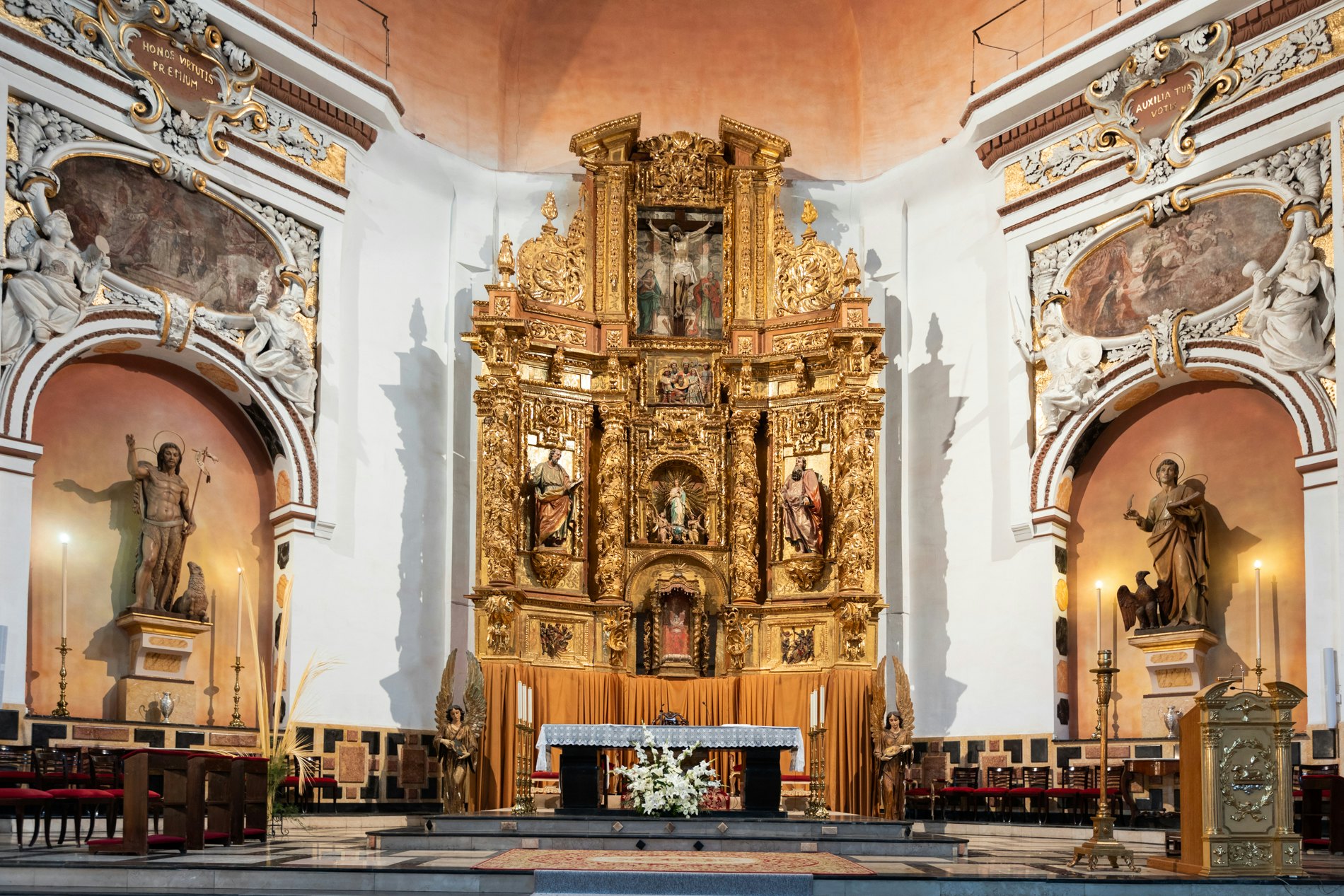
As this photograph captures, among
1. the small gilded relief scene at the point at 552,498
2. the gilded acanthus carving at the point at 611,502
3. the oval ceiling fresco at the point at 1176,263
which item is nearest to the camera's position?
the oval ceiling fresco at the point at 1176,263

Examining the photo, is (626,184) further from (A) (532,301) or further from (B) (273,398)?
(B) (273,398)

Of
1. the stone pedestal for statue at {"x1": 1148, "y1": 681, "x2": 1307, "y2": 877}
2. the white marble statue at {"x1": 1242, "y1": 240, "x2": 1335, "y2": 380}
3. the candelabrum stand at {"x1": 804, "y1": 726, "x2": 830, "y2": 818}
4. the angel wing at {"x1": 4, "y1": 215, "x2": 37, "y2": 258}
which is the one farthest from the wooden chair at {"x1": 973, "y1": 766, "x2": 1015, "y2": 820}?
the angel wing at {"x1": 4, "y1": 215, "x2": 37, "y2": 258}

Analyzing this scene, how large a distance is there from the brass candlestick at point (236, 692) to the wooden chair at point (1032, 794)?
8.22m

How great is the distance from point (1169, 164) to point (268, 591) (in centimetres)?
1105

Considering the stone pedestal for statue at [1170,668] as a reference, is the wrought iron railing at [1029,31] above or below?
above

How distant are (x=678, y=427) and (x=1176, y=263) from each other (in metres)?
6.24

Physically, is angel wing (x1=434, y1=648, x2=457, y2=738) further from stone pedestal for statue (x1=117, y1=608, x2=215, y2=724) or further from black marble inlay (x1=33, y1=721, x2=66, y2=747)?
black marble inlay (x1=33, y1=721, x2=66, y2=747)

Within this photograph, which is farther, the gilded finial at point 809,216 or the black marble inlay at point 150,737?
the gilded finial at point 809,216

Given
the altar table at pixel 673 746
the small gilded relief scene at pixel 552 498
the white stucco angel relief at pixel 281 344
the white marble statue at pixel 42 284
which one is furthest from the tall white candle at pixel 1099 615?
the white marble statue at pixel 42 284

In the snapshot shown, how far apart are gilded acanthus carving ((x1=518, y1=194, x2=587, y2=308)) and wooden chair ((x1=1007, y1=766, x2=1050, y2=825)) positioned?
7.91m

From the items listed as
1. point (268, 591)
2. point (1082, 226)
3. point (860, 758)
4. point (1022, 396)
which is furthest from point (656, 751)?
point (1082, 226)

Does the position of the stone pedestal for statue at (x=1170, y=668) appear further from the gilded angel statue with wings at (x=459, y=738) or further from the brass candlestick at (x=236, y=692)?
the brass candlestick at (x=236, y=692)

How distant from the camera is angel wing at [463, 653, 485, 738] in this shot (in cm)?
1605

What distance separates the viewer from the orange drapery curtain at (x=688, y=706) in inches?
643
